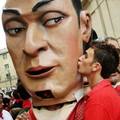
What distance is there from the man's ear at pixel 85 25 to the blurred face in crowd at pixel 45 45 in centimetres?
3

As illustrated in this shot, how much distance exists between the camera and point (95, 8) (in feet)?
24.3

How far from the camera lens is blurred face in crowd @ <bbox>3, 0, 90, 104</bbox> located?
0.89m

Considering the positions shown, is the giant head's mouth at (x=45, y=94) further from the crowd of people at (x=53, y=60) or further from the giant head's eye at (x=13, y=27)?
the giant head's eye at (x=13, y=27)

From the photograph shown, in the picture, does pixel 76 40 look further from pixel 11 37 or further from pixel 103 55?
pixel 103 55

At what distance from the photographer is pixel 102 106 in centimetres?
89

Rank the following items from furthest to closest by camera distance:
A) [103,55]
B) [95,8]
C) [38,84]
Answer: [95,8] → [103,55] → [38,84]

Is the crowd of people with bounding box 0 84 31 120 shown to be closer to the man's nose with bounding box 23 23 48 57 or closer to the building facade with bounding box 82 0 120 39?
the man's nose with bounding box 23 23 48 57

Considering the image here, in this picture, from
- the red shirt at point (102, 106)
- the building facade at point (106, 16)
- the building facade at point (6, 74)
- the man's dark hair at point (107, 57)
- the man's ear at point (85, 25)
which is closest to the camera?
the red shirt at point (102, 106)

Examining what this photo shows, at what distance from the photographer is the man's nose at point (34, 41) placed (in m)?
0.88

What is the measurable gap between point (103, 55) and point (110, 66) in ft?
0.38

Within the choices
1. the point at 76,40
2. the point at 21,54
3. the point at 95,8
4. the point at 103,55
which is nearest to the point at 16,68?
the point at 21,54

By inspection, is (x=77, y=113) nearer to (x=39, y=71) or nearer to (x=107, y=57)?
(x=39, y=71)

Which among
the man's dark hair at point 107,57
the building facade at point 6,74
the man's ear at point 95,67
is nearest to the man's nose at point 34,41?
the man's ear at point 95,67

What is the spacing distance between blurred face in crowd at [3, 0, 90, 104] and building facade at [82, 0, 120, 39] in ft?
16.4
